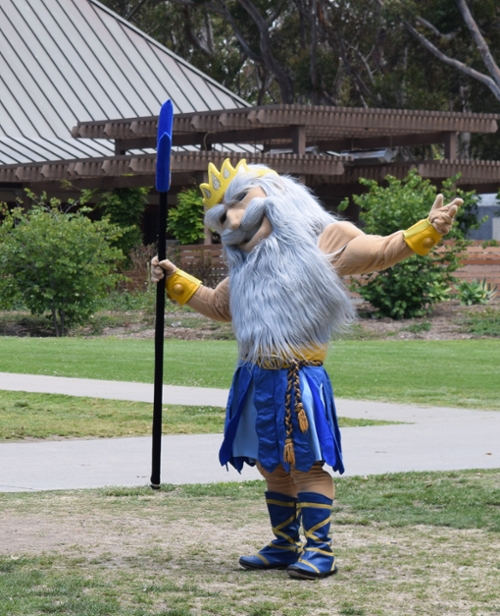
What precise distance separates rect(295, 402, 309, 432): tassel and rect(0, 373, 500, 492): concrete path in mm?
2303

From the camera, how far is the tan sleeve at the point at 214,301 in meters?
5.26

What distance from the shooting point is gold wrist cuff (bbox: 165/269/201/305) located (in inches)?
210

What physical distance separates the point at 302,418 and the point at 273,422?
0.14m

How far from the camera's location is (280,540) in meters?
4.84

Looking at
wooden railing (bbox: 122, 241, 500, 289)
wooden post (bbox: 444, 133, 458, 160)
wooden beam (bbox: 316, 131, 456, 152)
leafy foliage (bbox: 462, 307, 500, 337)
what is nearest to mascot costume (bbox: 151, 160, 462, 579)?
leafy foliage (bbox: 462, 307, 500, 337)

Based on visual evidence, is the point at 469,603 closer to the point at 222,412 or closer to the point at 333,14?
the point at 222,412

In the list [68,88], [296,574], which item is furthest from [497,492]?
[68,88]

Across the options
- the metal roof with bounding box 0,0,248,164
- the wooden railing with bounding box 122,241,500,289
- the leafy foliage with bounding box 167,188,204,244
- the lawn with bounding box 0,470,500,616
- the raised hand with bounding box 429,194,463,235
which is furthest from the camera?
the metal roof with bounding box 0,0,248,164

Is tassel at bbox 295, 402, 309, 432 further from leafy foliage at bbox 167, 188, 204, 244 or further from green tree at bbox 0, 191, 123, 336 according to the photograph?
leafy foliage at bbox 167, 188, 204, 244

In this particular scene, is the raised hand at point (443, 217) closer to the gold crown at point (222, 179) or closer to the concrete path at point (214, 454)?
the gold crown at point (222, 179)

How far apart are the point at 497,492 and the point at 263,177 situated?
2414 mm

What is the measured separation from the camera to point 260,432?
4.71 m

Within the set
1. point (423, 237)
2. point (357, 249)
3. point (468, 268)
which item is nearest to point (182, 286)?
point (357, 249)

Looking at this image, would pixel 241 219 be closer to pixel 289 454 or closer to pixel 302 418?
pixel 302 418
